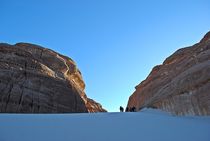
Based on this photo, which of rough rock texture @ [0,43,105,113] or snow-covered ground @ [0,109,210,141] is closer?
snow-covered ground @ [0,109,210,141]

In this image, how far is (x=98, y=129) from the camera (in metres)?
7.38

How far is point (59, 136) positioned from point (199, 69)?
55.9ft

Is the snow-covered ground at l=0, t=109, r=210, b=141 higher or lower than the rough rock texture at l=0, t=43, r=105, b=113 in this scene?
lower

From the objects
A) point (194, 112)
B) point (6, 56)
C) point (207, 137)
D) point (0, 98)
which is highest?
point (6, 56)

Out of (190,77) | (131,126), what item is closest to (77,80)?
(190,77)

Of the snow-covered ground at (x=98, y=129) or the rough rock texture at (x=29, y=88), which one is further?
the rough rock texture at (x=29, y=88)

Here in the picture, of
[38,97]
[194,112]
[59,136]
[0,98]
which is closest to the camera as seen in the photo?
[59,136]

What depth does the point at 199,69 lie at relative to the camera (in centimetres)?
2145

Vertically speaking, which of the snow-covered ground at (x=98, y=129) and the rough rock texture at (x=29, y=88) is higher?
the rough rock texture at (x=29, y=88)

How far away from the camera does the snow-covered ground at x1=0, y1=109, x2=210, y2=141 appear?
6512 mm

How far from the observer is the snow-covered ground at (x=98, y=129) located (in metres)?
6.51

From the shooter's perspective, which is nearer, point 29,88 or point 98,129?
point 98,129

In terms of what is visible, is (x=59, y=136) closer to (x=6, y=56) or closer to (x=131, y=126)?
(x=131, y=126)

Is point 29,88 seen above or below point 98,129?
above
